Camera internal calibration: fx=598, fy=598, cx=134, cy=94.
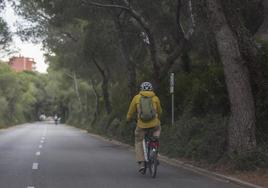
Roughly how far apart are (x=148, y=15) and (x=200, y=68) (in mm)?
3493

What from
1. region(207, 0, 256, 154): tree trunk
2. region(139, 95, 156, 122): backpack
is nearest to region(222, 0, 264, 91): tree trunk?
region(207, 0, 256, 154): tree trunk

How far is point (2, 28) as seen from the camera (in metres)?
39.4

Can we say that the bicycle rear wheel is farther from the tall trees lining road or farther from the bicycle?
the tall trees lining road

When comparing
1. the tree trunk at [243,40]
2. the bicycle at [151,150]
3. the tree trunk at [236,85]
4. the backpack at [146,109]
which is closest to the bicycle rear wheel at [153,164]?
the bicycle at [151,150]

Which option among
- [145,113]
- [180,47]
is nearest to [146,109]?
[145,113]

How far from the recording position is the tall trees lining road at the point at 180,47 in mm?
14516

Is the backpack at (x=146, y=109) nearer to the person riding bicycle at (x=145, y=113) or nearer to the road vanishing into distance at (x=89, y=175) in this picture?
the person riding bicycle at (x=145, y=113)

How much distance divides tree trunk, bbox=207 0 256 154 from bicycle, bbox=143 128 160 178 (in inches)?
84.9

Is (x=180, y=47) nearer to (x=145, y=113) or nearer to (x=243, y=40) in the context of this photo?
(x=243, y=40)

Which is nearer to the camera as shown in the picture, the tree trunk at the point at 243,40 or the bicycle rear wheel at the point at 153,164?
the bicycle rear wheel at the point at 153,164

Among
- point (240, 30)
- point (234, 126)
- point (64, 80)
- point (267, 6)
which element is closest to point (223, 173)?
point (234, 126)

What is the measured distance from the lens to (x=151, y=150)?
530 inches

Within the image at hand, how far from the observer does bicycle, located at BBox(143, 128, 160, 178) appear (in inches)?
527

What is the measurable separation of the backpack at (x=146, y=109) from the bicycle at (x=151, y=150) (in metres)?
0.39
